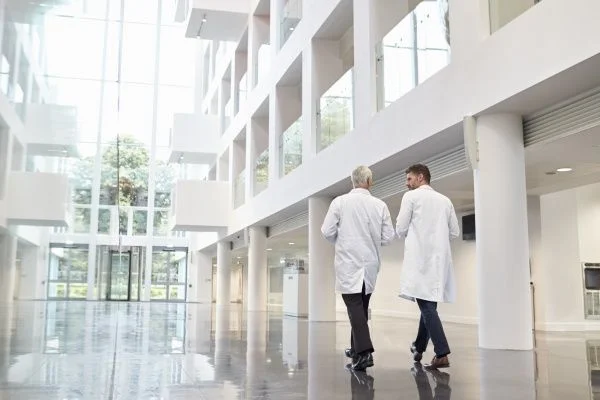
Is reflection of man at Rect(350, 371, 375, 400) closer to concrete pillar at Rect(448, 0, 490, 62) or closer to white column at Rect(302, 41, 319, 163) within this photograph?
concrete pillar at Rect(448, 0, 490, 62)

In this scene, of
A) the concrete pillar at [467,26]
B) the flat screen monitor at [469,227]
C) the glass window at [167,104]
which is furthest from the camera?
the glass window at [167,104]

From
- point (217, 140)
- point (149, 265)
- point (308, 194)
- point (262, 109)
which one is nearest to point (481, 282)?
point (308, 194)

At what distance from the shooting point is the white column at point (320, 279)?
1473cm

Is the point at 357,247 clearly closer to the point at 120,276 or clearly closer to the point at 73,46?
the point at 73,46

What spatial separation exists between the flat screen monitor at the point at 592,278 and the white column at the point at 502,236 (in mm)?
5798

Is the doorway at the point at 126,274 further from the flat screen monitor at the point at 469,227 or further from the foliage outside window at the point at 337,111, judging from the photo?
the flat screen monitor at the point at 469,227

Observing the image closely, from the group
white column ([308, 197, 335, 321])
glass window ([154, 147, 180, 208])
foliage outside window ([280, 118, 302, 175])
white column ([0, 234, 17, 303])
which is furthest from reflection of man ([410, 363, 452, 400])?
glass window ([154, 147, 180, 208])

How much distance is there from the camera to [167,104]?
137 feet

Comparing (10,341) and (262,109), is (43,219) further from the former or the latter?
(262,109)

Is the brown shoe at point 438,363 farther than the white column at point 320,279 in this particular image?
No

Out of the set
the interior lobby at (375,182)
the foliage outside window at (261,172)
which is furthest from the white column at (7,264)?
the foliage outside window at (261,172)

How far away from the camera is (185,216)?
27.7 meters

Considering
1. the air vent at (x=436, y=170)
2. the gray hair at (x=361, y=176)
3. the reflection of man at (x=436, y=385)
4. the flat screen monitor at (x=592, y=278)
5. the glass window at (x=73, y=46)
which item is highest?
the glass window at (x=73, y=46)

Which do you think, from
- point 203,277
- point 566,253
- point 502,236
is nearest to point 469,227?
point 566,253
